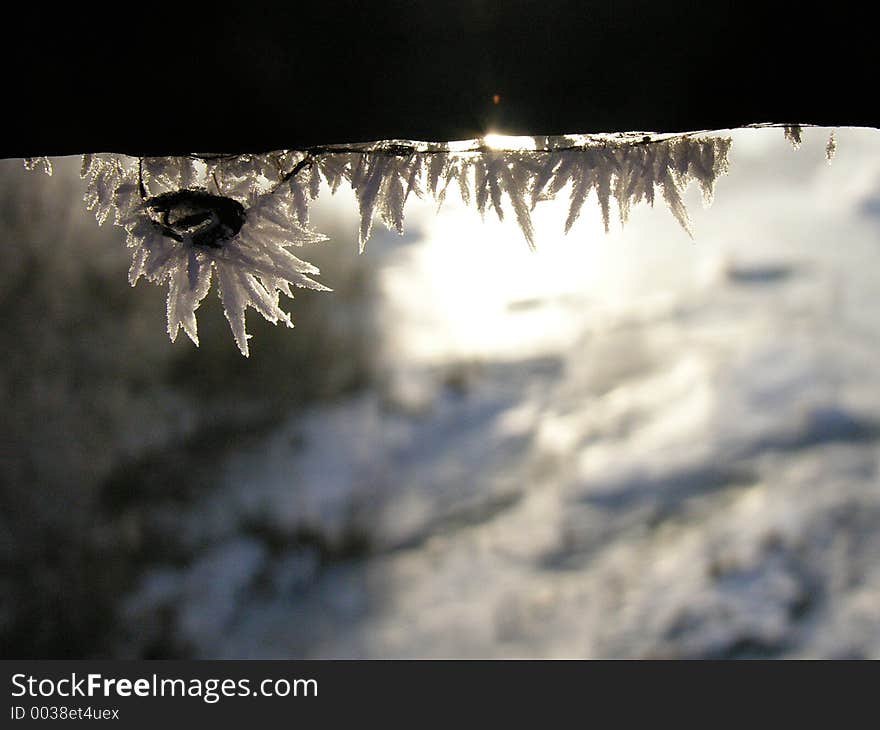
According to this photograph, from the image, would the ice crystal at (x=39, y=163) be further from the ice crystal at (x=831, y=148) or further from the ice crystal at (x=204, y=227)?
the ice crystal at (x=831, y=148)

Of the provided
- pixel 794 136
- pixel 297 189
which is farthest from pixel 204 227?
pixel 794 136

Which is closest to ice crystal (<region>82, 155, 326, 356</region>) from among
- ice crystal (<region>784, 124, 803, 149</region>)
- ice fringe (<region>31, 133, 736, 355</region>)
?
ice fringe (<region>31, 133, 736, 355</region>)

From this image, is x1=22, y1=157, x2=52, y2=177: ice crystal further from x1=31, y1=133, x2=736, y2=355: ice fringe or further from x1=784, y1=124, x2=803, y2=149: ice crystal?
x1=784, y1=124, x2=803, y2=149: ice crystal

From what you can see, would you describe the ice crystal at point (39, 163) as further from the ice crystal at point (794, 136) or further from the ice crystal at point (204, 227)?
the ice crystal at point (794, 136)

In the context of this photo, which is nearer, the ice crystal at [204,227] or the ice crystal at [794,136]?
the ice crystal at [794,136]

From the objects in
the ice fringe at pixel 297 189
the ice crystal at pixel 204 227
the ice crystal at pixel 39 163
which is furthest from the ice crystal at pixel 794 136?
the ice crystal at pixel 39 163

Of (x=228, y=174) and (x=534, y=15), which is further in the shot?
(x=228, y=174)

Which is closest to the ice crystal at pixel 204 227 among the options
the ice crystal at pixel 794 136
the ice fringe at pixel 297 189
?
the ice fringe at pixel 297 189

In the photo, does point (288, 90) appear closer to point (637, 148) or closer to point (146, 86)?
point (146, 86)

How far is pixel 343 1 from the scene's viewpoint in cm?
101

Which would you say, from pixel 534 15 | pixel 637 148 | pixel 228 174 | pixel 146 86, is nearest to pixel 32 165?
pixel 228 174

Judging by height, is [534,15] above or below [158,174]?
above

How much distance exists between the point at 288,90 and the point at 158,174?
59cm

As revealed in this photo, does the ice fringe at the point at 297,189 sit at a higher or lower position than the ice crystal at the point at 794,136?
lower
